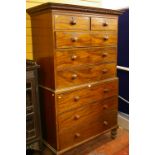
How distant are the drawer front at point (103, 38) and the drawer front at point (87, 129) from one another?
2.37 feet

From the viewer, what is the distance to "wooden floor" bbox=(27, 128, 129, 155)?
2102 mm

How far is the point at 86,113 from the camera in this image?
1.96 m

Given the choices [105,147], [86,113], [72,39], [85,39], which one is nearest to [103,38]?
[85,39]

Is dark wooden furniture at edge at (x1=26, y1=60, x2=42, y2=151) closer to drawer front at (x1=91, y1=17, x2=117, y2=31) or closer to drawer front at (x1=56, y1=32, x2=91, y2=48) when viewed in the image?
drawer front at (x1=56, y1=32, x2=91, y2=48)

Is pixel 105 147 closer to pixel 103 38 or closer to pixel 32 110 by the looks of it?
pixel 32 110

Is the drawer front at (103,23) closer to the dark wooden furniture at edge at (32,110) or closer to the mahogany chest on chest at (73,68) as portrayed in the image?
the mahogany chest on chest at (73,68)

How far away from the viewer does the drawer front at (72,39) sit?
167 centimetres

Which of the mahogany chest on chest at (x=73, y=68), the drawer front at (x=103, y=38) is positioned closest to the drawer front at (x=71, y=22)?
the mahogany chest on chest at (x=73, y=68)

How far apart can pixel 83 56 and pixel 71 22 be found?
0.33m

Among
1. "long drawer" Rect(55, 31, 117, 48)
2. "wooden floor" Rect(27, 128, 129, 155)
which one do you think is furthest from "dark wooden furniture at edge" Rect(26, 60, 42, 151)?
"long drawer" Rect(55, 31, 117, 48)

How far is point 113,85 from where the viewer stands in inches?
86.5

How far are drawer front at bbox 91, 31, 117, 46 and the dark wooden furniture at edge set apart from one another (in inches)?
23.9

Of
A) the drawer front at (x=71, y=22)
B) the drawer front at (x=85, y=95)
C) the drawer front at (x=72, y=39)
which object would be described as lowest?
the drawer front at (x=85, y=95)
